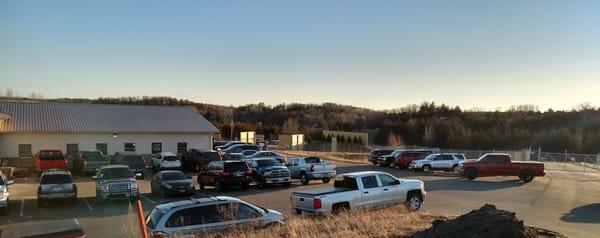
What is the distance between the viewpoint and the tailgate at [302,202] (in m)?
17.5

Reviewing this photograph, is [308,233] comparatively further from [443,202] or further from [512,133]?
[512,133]

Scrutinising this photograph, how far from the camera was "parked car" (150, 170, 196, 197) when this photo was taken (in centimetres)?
2692

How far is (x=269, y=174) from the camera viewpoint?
31.1m

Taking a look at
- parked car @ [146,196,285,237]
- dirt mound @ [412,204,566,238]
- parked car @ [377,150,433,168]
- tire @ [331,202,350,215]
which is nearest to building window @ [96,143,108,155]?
parked car @ [377,150,433,168]

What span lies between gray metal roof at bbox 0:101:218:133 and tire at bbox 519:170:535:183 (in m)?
30.1

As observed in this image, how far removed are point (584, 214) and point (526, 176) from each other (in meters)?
15.6

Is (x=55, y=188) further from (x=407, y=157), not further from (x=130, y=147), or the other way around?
(x=407, y=157)

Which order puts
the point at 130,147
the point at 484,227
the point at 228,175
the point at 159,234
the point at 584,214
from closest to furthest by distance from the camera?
1. the point at 484,227
2. the point at 159,234
3. the point at 584,214
4. the point at 228,175
5. the point at 130,147

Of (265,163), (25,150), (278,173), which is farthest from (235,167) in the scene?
(25,150)

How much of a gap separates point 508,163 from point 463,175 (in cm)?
311

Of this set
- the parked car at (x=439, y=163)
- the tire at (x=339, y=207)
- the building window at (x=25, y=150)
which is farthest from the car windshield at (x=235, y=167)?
the building window at (x=25, y=150)

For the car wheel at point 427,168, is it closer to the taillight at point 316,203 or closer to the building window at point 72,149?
the taillight at point 316,203

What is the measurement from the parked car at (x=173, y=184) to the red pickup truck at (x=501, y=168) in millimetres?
19313

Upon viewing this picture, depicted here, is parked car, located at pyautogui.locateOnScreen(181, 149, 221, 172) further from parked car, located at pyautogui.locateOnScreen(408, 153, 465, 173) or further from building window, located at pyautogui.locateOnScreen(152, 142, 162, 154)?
parked car, located at pyautogui.locateOnScreen(408, 153, 465, 173)
